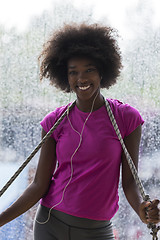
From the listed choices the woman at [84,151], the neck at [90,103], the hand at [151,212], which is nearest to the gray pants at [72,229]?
the woman at [84,151]

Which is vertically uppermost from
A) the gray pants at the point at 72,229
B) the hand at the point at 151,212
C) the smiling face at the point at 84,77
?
the smiling face at the point at 84,77

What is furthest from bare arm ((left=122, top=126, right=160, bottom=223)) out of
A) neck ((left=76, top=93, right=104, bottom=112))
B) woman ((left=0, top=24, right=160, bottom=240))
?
neck ((left=76, top=93, right=104, bottom=112))

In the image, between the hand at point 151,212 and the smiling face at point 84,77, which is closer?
the hand at point 151,212

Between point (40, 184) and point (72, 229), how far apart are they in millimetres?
169

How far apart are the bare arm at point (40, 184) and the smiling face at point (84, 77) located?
0.53ft

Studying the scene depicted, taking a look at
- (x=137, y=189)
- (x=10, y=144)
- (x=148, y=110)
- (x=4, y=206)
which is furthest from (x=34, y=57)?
(x=137, y=189)

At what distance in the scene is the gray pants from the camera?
3.41ft

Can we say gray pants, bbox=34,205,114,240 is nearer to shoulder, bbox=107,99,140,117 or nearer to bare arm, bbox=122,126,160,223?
bare arm, bbox=122,126,160,223

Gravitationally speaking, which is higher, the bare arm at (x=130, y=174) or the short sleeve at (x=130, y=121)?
the short sleeve at (x=130, y=121)

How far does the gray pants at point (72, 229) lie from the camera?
104cm

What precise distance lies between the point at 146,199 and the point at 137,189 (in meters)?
0.11

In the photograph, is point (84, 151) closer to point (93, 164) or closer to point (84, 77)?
point (93, 164)

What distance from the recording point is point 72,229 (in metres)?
1.04

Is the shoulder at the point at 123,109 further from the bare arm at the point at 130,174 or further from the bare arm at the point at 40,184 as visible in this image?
the bare arm at the point at 40,184
